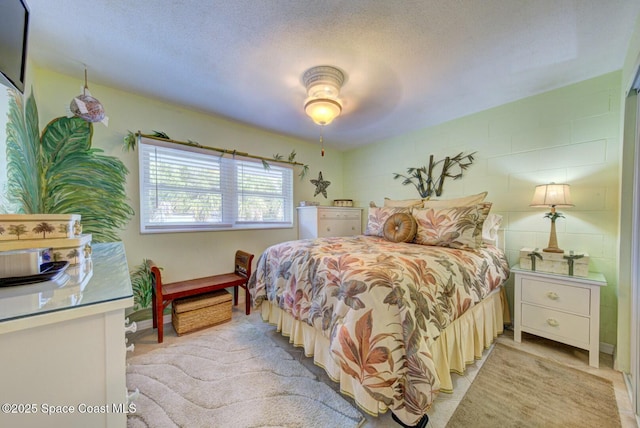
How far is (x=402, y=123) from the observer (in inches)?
116

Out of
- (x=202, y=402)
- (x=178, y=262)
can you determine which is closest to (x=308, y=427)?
(x=202, y=402)

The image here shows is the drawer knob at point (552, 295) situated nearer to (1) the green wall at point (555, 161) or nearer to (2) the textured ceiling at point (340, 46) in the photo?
(1) the green wall at point (555, 161)

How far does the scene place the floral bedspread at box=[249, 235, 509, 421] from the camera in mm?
1089

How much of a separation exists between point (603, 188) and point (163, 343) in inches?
154

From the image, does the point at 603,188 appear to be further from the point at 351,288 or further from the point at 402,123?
the point at 351,288

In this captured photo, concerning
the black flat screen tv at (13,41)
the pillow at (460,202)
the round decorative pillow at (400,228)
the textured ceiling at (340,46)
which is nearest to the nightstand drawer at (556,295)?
the pillow at (460,202)

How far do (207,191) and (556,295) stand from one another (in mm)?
3455

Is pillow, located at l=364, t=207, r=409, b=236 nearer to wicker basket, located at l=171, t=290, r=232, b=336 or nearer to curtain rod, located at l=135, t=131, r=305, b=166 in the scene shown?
curtain rod, located at l=135, t=131, r=305, b=166

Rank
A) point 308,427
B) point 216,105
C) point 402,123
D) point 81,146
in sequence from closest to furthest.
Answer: point 308,427, point 81,146, point 216,105, point 402,123

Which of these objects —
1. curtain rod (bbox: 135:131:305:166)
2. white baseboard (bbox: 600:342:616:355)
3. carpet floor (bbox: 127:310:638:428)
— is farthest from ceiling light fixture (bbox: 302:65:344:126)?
white baseboard (bbox: 600:342:616:355)

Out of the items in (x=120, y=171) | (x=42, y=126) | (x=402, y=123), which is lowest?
(x=120, y=171)

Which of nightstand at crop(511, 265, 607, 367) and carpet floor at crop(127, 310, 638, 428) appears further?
nightstand at crop(511, 265, 607, 367)

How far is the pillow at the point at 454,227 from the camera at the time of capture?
6.61 ft

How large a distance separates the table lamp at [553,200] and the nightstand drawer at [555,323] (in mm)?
501
